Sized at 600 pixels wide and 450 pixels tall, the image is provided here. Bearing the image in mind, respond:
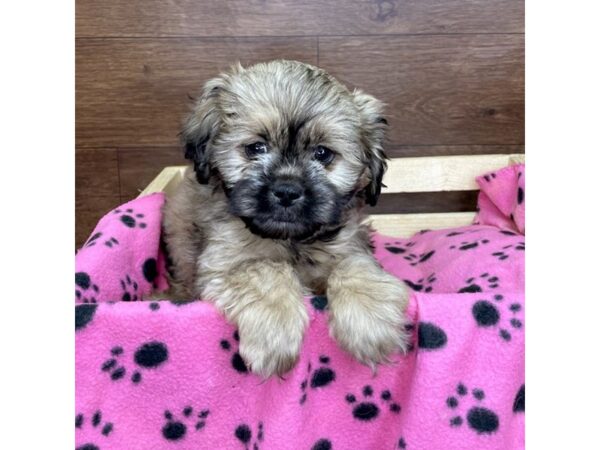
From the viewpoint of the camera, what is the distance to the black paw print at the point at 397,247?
212 cm

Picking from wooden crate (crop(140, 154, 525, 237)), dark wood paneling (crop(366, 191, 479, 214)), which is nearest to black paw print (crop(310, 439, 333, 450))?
wooden crate (crop(140, 154, 525, 237))

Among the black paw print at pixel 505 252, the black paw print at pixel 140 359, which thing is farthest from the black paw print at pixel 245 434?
the black paw print at pixel 505 252

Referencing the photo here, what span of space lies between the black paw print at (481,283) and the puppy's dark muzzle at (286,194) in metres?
0.69

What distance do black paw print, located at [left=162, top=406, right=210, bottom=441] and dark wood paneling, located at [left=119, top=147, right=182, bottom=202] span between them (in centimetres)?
139

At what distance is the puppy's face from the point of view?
48.7 inches

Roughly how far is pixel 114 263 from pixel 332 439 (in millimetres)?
742

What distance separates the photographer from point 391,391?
108 centimetres

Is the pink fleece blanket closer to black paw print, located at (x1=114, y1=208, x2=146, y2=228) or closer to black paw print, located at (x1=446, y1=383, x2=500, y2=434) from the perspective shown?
black paw print, located at (x1=446, y1=383, x2=500, y2=434)

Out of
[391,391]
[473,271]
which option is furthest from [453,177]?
[391,391]

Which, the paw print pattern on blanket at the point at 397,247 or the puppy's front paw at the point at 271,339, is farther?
the paw print pattern on blanket at the point at 397,247

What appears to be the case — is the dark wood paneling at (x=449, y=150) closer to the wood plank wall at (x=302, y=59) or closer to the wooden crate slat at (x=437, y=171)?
the wood plank wall at (x=302, y=59)

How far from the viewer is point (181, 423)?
108 centimetres

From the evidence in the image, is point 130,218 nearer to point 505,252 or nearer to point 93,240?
point 93,240

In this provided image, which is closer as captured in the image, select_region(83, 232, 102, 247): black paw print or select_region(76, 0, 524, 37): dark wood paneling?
select_region(83, 232, 102, 247): black paw print
